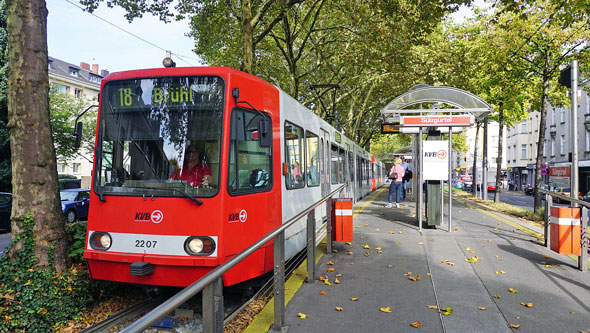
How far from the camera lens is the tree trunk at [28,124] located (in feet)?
17.5

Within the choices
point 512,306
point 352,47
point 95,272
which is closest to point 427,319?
point 512,306

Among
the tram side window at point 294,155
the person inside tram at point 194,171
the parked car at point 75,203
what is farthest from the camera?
the parked car at point 75,203

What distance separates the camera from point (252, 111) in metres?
5.54

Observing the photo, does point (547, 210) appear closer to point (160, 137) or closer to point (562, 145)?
point (160, 137)

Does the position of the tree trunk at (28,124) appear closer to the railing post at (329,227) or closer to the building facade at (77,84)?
the railing post at (329,227)

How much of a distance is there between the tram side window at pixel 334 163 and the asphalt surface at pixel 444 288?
3.15 meters

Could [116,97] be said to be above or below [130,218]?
above

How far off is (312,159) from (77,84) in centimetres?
5201

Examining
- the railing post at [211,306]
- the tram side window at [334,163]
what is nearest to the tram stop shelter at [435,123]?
the tram side window at [334,163]

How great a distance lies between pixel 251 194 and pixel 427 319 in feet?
7.95

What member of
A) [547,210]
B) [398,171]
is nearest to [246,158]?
[547,210]

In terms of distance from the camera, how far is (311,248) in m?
5.90

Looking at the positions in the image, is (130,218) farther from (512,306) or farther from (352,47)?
(352,47)

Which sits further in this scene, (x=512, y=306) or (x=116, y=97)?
(x=116, y=97)
